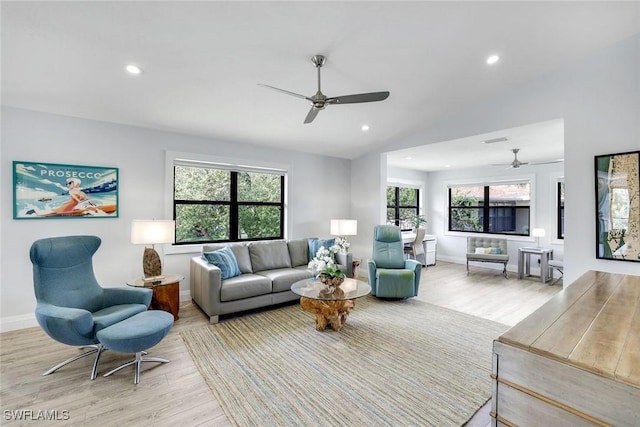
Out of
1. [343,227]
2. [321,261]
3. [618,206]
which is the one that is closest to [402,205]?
[343,227]

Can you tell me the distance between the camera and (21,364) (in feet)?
8.14

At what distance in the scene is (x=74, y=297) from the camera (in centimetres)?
257

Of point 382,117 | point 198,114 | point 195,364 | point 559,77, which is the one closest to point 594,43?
point 559,77

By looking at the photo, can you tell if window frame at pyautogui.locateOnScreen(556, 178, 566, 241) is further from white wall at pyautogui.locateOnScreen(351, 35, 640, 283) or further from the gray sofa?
the gray sofa

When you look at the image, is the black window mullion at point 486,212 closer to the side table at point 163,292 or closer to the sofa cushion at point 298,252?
the sofa cushion at point 298,252

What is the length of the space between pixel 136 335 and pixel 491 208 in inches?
295

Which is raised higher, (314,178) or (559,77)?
(559,77)

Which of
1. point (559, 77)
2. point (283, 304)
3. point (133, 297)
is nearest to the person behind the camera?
point (133, 297)

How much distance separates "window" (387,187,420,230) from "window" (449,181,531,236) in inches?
37.2

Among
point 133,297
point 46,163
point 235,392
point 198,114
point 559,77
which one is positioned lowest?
point 235,392

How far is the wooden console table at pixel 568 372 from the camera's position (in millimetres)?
818

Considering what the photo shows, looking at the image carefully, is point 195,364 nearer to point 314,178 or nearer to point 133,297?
point 133,297

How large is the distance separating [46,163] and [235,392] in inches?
136

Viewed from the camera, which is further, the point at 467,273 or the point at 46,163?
the point at 467,273
